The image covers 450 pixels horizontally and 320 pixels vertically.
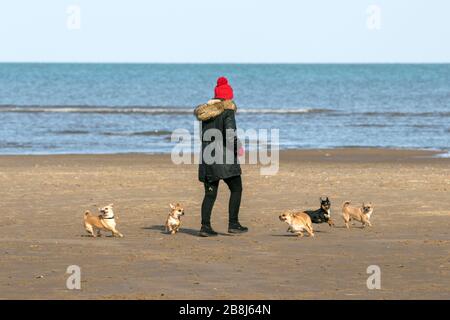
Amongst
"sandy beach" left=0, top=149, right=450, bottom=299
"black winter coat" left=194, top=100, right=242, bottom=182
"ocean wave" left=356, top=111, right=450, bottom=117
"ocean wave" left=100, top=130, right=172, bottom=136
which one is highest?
"ocean wave" left=356, top=111, right=450, bottom=117

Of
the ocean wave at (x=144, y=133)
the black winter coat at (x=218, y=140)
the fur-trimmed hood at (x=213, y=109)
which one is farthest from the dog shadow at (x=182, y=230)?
the ocean wave at (x=144, y=133)

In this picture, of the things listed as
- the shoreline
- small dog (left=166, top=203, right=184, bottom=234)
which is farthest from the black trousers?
the shoreline

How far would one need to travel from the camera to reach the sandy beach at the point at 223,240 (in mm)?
10891

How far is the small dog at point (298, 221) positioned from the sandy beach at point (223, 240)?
0.65 feet

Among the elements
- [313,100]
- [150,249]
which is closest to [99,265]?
[150,249]

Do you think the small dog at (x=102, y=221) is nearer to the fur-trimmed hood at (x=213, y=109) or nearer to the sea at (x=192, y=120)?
the fur-trimmed hood at (x=213, y=109)

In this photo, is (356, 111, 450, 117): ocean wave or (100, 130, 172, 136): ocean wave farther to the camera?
(356, 111, 450, 117): ocean wave

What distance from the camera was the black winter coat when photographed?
1418 cm

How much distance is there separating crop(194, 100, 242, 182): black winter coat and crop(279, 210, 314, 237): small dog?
938mm

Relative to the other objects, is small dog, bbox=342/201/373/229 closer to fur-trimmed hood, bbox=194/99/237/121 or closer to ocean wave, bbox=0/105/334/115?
fur-trimmed hood, bbox=194/99/237/121

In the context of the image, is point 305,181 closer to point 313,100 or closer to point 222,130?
point 222,130

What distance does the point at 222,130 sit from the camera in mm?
14234

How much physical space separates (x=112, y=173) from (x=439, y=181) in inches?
292

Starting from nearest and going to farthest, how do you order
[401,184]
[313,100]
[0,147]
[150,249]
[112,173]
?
[150,249]
[401,184]
[112,173]
[0,147]
[313,100]
